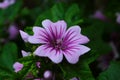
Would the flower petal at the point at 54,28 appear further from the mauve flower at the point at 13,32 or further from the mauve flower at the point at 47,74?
the mauve flower at the point at 13,32

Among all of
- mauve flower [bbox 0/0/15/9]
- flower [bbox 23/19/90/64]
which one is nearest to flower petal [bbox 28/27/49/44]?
flower [bbox 23/19/90/64]

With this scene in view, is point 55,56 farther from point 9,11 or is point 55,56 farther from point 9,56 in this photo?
point 9,11

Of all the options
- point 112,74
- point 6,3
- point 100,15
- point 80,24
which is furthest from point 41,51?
point 100,15

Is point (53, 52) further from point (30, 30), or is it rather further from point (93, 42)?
point (93, 42)

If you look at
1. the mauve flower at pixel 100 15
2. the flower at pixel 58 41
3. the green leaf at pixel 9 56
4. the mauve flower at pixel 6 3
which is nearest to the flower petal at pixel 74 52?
the flower at pixel 58 41

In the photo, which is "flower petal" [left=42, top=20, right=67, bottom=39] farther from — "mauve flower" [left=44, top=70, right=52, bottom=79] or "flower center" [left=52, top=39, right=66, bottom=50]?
"mauve flower" [left=44, top=70, right=52, bottom=79]

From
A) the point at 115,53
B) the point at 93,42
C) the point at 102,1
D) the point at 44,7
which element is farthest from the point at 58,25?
the point at 102,1
